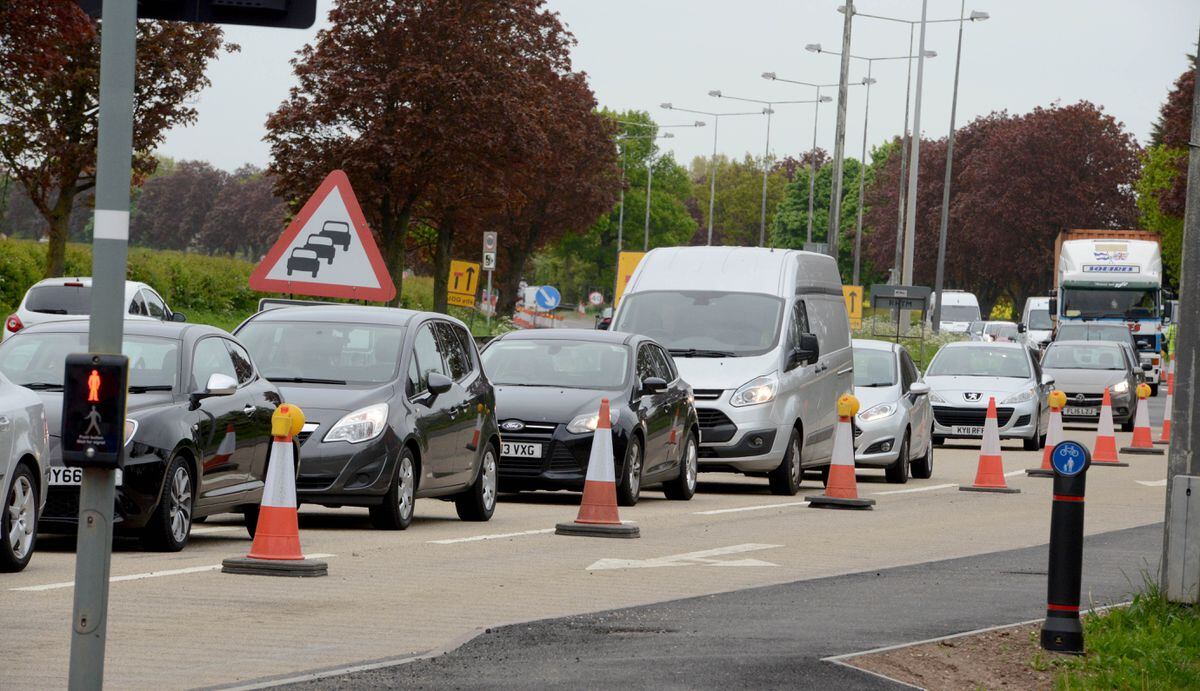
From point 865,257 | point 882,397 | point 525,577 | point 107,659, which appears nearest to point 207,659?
point 107,659

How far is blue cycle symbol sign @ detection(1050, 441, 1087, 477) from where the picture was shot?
8.83m

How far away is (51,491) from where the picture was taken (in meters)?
12.4

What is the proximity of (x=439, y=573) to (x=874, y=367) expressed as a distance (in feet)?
46.3

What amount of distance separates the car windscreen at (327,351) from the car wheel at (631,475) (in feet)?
10.5

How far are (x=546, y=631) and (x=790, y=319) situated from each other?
12.7 metres

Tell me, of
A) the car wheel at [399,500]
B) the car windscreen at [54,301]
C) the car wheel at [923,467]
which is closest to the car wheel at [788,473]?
the car wheel at [923,467]

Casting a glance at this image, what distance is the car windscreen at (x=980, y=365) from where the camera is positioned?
107 feet

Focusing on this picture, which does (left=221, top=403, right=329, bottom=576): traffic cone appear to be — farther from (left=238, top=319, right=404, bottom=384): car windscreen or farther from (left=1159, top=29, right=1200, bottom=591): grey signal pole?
(left=1159, top=29, right=1200, bottom=591): grey signal pole

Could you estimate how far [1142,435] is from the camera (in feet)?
106

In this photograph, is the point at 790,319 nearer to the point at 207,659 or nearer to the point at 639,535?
the point at 639,535

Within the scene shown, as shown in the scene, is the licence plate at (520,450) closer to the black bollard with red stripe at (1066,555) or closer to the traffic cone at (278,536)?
the traffic cone at (278,536)

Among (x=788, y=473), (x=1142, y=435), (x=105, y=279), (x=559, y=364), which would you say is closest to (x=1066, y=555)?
(x=105, y=279)

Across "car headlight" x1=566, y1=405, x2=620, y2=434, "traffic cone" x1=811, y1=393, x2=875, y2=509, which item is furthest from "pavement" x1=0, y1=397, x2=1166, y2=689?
"car headlight" x1=566, y1=405, x2=620, y2=434

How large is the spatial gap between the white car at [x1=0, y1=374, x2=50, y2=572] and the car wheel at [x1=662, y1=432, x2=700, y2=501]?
9.02 metres
